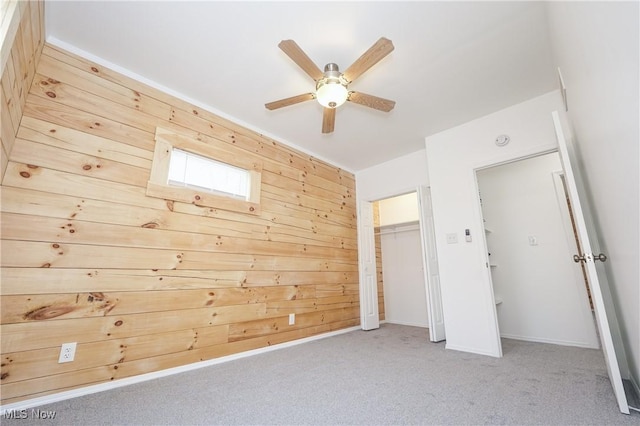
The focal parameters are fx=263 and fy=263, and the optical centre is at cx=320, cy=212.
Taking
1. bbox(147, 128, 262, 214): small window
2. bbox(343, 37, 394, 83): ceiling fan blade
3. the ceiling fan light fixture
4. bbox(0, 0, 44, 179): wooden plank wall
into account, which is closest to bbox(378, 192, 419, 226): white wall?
bbox(147, 128, 262, 214): small window

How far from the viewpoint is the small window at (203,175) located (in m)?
2.43

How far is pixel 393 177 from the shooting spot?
418cm

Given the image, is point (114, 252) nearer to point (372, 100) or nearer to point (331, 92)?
point (331, 92)

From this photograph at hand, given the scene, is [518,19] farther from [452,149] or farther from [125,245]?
[125,245]

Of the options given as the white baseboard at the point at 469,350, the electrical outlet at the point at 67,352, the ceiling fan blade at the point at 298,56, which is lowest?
the white baseboard at the point at 469,350

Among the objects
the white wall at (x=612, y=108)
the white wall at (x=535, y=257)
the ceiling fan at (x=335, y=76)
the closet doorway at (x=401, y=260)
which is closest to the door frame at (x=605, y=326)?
the white wall at (x=612, y=108)

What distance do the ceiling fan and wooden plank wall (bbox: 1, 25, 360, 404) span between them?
130 cm

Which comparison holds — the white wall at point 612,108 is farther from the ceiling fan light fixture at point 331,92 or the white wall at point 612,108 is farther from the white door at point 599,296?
the ceiling fan light fixture at point 331,92

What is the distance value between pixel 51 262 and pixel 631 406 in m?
3.73

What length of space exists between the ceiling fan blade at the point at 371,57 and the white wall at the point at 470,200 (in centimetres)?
192

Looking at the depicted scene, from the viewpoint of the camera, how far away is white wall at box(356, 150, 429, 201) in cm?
386

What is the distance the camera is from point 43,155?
188cm

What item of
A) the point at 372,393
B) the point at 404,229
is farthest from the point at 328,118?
the point at 404,229

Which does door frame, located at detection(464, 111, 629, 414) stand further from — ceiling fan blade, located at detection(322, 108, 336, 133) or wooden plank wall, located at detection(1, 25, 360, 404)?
wooden plank wall, located at detection(1, 25, 360, 404)
